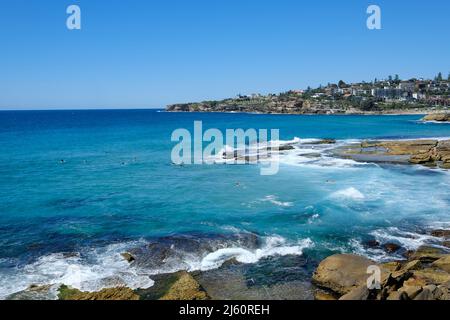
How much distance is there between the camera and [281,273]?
1952cm

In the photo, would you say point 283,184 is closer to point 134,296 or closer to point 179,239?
point 179,239

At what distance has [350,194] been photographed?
→ 34.6 m

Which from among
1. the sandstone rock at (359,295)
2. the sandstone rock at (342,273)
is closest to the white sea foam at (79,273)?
the sandstone rock at (342,273)

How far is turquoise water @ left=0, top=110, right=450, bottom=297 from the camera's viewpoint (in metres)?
21.6

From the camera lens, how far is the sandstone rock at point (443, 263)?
18527mm

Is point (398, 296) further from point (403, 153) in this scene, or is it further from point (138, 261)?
point (403, 153)

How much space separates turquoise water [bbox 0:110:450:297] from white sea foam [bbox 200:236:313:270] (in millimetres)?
54

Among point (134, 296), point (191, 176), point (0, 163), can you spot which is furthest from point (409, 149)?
point (0, 163)

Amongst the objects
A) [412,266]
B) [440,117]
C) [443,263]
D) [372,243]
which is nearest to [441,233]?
[372,243]

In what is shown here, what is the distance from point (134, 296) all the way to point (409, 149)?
5151cm

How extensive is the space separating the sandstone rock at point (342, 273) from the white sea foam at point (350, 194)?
49.8ft

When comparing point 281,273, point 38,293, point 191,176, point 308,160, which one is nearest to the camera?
point 38,293

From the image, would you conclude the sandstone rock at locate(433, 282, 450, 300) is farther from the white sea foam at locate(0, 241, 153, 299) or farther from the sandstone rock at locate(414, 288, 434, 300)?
the white sea foam at locate(0, 241, 153, 299)

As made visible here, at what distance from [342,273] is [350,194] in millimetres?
17905
